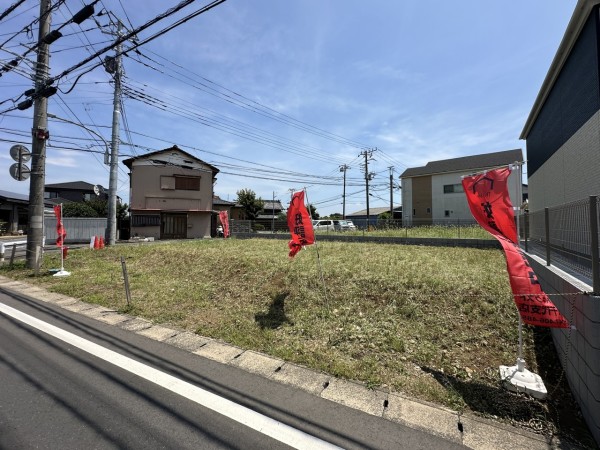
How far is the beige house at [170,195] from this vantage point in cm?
2491

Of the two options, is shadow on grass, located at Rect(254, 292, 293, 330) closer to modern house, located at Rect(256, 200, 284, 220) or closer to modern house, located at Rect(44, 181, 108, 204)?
modern house, located at Rect(256, 200, 284, 220)

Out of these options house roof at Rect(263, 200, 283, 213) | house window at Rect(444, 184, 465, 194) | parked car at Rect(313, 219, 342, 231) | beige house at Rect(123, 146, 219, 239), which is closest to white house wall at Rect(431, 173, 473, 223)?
house window at Rect(444, 184, 465, 194)

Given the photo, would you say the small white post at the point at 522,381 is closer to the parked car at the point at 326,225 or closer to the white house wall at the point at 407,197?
the parked car at the point at 326,225

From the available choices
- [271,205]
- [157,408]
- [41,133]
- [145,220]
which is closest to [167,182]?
[145,220]

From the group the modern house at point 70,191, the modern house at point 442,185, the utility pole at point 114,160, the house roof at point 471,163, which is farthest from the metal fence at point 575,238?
the modern house at point 70,191

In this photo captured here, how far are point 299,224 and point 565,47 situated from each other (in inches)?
311

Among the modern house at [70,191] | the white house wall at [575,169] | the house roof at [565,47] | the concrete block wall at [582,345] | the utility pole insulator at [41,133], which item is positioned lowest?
the concrete block wall at [582,345]

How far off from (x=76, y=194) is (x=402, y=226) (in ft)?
150

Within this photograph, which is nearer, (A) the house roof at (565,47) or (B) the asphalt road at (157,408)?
(B) the asphalt road at (157,408)

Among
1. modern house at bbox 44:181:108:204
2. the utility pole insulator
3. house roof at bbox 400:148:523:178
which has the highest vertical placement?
house roof at bbox 400:148:523:178

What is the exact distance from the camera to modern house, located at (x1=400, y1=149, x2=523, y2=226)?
99.6 feet

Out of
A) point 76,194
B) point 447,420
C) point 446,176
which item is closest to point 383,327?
point 447,420

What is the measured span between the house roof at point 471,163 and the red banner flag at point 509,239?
29954 millimetres

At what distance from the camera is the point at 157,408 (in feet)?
9.71
